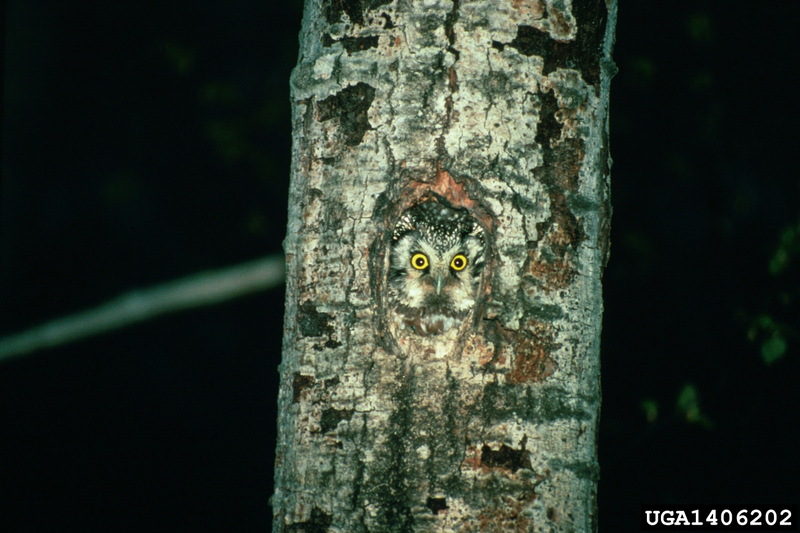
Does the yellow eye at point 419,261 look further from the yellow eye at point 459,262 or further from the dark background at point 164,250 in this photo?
the dark background at point 164,250

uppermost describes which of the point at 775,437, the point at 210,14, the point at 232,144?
the point at 210,14

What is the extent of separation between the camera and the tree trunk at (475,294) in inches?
41.3

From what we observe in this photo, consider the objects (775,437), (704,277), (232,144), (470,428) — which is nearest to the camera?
(470,428)

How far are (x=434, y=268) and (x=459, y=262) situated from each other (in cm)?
11

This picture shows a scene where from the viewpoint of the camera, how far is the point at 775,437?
2.62 meters

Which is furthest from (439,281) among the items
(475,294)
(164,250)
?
(164,250)

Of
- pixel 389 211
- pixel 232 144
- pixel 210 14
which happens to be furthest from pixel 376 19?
pixel 210 14

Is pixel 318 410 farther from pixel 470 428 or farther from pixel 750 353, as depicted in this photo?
pixel 750 353

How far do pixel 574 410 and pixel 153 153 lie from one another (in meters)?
3.77

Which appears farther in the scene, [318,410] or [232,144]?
[232,144]

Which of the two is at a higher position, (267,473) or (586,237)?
(586,237)

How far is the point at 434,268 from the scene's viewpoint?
1722 mm

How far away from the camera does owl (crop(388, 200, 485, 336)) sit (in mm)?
1144

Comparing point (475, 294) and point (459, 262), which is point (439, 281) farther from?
point (475, 294)
